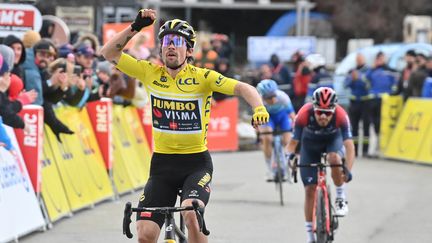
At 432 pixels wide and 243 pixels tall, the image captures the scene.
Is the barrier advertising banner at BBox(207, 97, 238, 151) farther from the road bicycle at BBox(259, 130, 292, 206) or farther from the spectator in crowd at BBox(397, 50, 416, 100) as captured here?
the road bicycle at BBox(259, 130, 292, 206)

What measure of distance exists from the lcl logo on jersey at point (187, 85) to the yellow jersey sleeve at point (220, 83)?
91 mm

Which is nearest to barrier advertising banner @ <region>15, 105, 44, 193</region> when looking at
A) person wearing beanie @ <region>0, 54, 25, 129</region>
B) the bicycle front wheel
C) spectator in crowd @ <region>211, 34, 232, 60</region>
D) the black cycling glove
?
person wearing beanie @ <region>0, 54, 25, 129</region>

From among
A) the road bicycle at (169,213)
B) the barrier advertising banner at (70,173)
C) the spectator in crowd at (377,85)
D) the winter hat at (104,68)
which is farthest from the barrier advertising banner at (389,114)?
the road bicycle at (169,213)

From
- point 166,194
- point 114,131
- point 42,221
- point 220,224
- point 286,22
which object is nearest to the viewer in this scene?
point 166,194

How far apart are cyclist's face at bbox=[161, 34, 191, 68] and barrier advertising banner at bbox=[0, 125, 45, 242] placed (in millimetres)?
3489

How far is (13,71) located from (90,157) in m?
2.42

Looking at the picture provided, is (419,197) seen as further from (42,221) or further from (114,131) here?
(42,221)

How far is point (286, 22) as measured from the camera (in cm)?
4122

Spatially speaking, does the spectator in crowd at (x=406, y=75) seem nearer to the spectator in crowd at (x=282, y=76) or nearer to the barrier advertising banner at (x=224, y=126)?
the spectator in crowd at (x=282, y=76)

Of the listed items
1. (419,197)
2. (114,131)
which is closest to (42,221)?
(114,131)

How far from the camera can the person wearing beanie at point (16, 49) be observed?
1184 centimetres

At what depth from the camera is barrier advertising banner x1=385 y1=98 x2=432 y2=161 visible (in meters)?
20.8

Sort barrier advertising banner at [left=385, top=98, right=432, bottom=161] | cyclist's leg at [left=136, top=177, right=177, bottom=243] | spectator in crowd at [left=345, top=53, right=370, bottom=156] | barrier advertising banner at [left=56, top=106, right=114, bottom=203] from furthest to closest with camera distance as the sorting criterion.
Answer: spectator in crowd at [left=345, top=53, right=370, bottom=156]
barrier advertising banner at [left=385, top=98, right=432, bottom=161]
barrier advertising banner at [left=56, top=106, right=114, bottom=203]
cyclist's leg at [left=136, top=177, right=177, bottom=243]

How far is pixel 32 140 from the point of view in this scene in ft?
38.4
